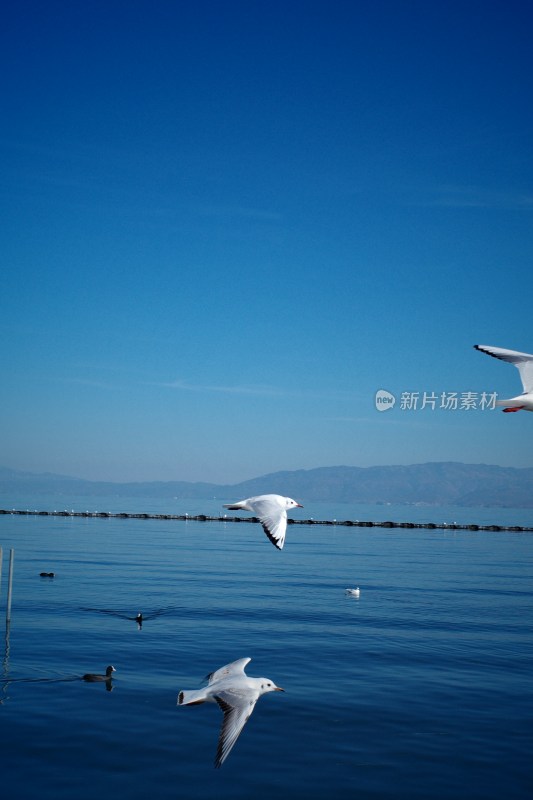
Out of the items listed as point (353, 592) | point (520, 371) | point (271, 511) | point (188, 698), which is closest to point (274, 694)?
point (188, 698)

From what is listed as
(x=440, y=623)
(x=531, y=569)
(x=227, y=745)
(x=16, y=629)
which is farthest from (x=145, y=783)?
(x=531, y=569)

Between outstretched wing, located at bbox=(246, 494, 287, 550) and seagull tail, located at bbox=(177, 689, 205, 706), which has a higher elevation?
outstretched wing, located at bbox=(246, 494, 287, 550)

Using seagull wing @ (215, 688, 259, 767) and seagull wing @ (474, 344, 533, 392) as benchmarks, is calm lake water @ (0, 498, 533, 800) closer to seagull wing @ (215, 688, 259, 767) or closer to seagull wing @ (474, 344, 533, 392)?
seagull wing @ (215, 688, 259, 767)

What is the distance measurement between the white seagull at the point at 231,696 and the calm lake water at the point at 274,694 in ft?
11.9

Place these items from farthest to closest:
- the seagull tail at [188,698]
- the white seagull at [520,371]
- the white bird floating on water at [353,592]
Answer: the white bird floating on water at [353,592] < the seagull tail at [188,698] < the white seagull at [520,371]

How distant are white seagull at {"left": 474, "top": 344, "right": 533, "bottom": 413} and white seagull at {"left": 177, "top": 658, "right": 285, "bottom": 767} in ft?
20.3

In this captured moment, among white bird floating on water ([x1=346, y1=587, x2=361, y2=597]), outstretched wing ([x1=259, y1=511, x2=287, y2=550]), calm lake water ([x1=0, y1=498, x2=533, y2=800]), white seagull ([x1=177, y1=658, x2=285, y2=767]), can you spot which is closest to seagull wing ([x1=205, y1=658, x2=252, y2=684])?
white seagull ([x1=177, y1=658, x2=285, y2=767])

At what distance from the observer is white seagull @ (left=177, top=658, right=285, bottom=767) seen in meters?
12.3

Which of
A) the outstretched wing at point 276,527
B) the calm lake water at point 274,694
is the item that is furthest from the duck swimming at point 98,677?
the outstretched wing at point 276,527

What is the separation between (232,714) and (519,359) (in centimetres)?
757

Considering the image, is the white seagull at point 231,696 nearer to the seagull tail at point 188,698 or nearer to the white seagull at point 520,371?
the seagull tail at point 188,698

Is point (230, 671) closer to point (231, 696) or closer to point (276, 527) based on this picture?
point (231, 696)

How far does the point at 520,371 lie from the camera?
10148 millimetres

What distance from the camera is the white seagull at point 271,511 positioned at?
10.1 meters
